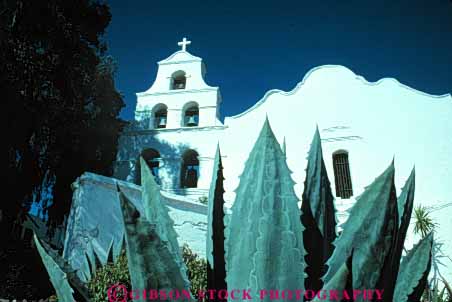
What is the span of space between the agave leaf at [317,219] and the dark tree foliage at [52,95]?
891cm

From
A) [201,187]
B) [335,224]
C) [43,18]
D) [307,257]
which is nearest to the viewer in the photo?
[307,257]

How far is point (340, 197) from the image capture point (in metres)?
10.8

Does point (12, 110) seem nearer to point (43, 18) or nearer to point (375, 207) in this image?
point (43, 18)

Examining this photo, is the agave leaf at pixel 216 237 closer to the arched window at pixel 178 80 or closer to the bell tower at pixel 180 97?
the bell tower at pixel 180 97

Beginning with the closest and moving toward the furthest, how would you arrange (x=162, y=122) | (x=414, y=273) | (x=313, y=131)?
(x=414, y=273) → (x=313, y=131) → (x=162, y=122)

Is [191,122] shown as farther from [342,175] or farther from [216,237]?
[216,237]

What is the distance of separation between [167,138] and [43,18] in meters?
5.40

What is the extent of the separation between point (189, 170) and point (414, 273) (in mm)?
12121

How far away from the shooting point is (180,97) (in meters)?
13.0

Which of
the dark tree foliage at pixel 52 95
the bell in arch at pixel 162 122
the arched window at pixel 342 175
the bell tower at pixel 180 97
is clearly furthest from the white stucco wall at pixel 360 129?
the dark tree foliage at pixel 52 95

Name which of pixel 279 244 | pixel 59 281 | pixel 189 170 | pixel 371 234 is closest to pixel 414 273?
pixel 371 234

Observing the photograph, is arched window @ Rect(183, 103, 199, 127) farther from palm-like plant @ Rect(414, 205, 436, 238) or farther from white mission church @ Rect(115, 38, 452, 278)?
palm-like plant @ Rect(414, 205, 436, 238)

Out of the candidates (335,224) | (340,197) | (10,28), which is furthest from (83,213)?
(340,197)

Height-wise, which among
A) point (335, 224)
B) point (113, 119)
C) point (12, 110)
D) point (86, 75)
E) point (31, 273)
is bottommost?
point (31, 273)
